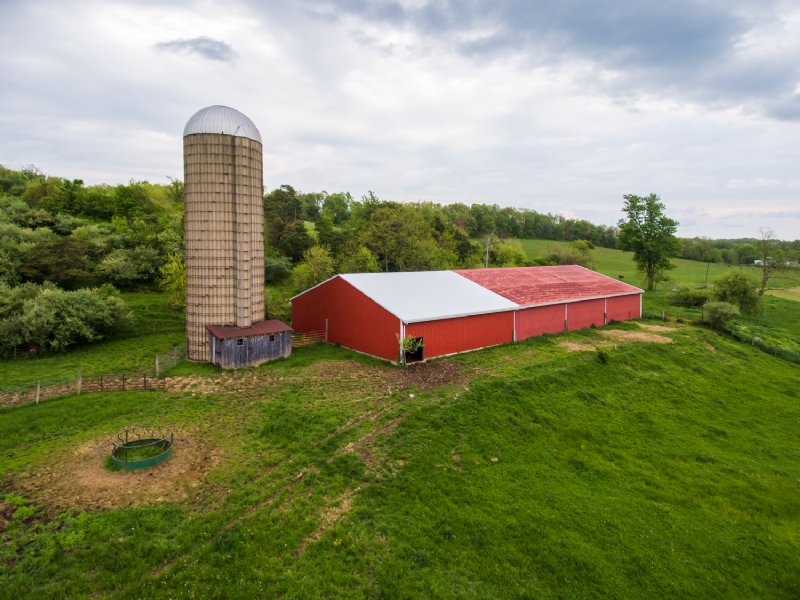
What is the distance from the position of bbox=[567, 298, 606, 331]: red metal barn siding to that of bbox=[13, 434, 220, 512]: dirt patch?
2548cm

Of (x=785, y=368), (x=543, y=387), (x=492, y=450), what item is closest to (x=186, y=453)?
(x=492, y=450)

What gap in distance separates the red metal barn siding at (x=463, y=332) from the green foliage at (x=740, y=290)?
2774cm

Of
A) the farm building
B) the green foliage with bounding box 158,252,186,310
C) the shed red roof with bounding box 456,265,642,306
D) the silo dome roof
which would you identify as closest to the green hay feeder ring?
the farm building

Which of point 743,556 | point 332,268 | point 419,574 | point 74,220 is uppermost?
point 74,220

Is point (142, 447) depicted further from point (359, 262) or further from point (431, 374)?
point (359, 262)

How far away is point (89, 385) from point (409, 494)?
1457 cm

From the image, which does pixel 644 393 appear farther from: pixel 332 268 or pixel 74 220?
pixel 74 220

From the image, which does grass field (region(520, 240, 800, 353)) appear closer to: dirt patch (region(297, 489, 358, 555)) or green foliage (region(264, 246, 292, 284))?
dirt patch (region(297, 489, 358, 555))

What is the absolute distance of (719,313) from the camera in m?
34.8

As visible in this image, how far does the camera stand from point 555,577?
9.60 metres

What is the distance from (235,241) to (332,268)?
1754 centimetres

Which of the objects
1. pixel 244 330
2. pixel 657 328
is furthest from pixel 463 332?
pixel 657 328

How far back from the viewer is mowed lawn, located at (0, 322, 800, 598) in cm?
897

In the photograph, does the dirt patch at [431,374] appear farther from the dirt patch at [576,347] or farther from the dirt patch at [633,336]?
the dirt patch at [633,336]
